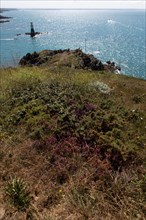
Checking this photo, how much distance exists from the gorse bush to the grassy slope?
0.10m

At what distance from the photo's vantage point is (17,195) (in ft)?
15.8

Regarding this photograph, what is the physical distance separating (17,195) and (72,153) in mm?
1736

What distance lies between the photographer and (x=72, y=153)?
607 cm

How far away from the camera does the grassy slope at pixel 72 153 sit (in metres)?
4.65

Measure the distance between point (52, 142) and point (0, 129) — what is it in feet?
6.14

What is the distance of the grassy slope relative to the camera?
4652 millimetres

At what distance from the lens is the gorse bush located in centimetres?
473

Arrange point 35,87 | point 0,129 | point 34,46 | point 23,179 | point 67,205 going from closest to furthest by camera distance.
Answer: point 67,205 → point 23,179 → point 0,129 → point 35,87 → point 34,46

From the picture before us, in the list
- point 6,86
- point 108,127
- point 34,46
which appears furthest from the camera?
point 34,46

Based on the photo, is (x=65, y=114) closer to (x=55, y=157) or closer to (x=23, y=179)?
(x=55, y=157)

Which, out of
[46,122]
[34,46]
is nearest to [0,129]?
[46,122]

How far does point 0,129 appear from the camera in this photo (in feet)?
24.3

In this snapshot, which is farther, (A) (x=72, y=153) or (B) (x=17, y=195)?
(A) (x=72, y=153)

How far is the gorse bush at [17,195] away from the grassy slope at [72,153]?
0.32 ft
